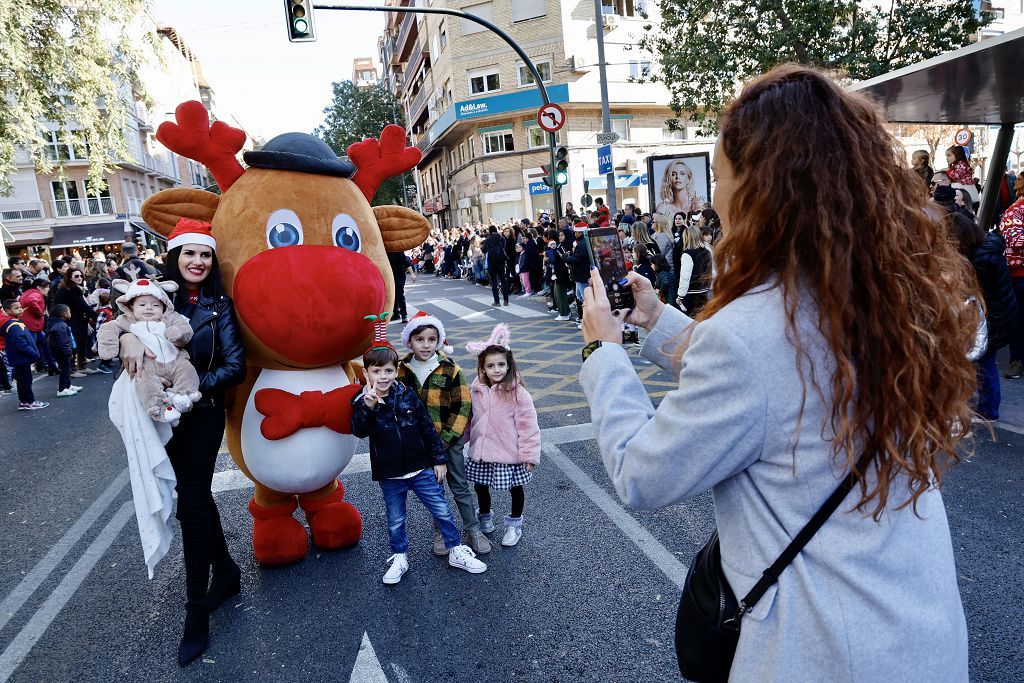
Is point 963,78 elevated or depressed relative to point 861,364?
elevated

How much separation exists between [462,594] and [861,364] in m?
2.74

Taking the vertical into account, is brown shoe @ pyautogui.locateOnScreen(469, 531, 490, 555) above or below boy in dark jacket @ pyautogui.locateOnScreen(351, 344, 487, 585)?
below

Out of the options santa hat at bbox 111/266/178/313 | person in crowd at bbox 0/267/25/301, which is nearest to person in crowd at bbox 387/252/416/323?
person in crowd at bbox 0/267/25/301

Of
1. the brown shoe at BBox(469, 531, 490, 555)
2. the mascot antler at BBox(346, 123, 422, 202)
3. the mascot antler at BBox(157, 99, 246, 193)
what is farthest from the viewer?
the mascot antler at BBox(346, 123, 422, 202)

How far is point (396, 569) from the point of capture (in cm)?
360

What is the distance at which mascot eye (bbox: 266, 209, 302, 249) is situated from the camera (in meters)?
3.46

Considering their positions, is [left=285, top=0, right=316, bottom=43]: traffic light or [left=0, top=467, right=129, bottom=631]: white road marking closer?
[left=0, top=467, right=129, bottom=631]: white road marking

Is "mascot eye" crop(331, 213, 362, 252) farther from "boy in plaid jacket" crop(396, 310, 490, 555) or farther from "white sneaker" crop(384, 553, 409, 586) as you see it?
"white sneaker" crop(384, 553, 409, 586)

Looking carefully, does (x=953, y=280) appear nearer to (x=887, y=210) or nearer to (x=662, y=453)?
(x=887, y=210)

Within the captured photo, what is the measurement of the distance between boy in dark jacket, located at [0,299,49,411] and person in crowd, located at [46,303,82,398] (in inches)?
17.8

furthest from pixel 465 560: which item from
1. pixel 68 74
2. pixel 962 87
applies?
pixel 68 74

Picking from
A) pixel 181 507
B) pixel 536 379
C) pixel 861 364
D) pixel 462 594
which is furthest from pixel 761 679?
pixel 536 379

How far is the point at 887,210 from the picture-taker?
1155 millimetres

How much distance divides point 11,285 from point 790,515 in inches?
526
